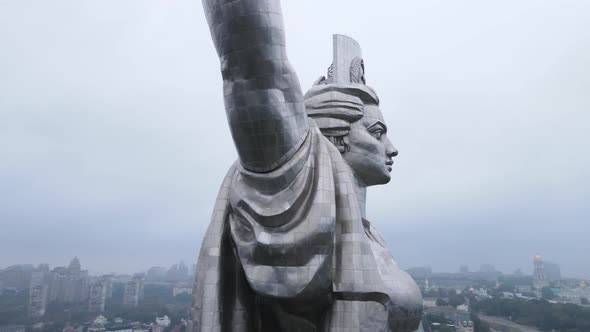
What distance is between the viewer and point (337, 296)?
489cm

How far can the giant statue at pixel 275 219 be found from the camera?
176 inches

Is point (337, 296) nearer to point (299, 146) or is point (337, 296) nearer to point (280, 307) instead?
point (280, 307)

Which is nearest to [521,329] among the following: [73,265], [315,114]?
[315,114]

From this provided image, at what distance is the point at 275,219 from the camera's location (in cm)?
464

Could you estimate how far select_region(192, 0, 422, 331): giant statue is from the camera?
4477mm

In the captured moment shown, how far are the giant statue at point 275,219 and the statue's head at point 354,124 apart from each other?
3.18ft

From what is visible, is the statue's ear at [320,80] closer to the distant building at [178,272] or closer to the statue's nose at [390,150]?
the statue's nose at [390,150]

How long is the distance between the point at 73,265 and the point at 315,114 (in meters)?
58.8

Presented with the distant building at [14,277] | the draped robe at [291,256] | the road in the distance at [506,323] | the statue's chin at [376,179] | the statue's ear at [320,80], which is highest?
the statue's ear at [320,80]

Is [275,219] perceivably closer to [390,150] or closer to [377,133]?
[377,133]

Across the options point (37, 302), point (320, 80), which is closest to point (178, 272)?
point (37, 302)

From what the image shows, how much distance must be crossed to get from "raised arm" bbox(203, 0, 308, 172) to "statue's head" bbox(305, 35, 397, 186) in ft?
4.90

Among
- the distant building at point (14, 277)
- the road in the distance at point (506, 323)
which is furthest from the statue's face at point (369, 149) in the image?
the distant building at point (14, 277)

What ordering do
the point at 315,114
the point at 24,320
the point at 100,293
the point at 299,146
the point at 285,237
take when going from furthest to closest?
the point at 100,293 → the point at 24,320 → the point at 315,114 → the point at 299,146 → the point at 285,237
